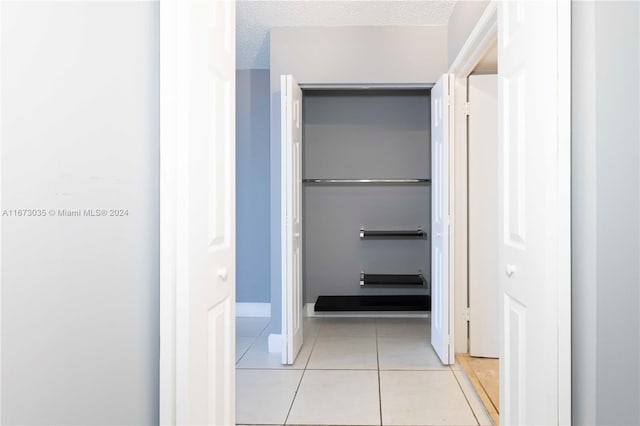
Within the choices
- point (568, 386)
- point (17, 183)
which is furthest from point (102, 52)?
point (568, 386)

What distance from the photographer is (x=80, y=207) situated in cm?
120

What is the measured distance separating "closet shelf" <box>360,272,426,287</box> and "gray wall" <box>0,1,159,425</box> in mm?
3814

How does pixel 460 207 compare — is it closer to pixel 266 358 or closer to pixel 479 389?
pixel 479 389

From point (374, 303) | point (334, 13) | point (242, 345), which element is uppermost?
point (334, 13)

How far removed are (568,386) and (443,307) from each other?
2.15 m

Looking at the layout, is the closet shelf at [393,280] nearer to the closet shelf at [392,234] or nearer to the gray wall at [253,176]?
the closet shelf at [392,234]

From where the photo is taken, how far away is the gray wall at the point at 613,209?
4.56 ft

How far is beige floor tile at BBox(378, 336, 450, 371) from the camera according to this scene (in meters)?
3.65

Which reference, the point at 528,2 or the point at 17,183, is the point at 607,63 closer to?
the point at 528,2

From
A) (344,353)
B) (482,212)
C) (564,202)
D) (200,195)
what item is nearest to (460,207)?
(482,212)

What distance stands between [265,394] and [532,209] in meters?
2.08

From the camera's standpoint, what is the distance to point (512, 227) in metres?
1.88

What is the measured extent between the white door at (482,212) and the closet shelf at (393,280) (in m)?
1.32

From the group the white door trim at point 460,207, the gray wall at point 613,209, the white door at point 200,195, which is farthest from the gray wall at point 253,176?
the gray wall at point 613,209
